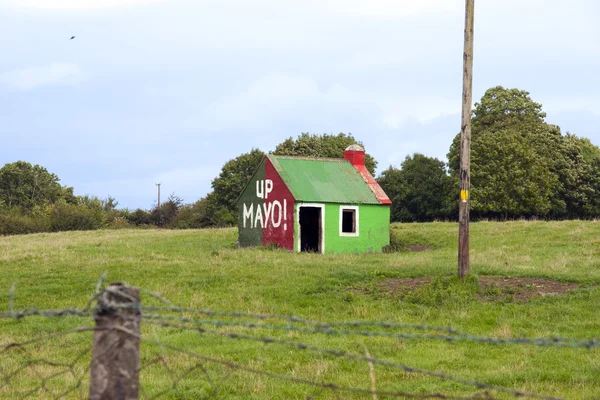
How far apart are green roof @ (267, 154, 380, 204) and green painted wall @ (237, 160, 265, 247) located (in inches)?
55.2

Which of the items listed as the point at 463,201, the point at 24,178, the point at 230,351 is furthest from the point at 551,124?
the point at 24,178

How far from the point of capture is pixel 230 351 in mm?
11500

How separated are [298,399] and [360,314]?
21.1 feet

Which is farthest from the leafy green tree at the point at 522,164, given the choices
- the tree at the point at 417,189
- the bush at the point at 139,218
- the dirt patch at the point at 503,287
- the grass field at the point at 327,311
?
the dirt patch at the point at 503,287

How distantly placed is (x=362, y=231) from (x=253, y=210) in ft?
19.8

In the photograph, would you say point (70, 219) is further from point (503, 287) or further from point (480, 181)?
point (503, 287)

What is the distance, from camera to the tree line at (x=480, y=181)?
193 feet

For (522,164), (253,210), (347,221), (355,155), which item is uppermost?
(522,164)

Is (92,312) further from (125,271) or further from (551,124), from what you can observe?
(551,124)

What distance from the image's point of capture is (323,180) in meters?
34.8

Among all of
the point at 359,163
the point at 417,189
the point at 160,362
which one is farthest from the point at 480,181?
the point at 160,362

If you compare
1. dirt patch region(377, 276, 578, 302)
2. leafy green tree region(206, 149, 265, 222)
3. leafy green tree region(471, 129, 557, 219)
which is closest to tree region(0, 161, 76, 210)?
leafy green tree region(206, 149, 265, 222)

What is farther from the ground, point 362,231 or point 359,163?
point 359,163

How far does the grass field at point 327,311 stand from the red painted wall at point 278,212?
5083 millimetres
